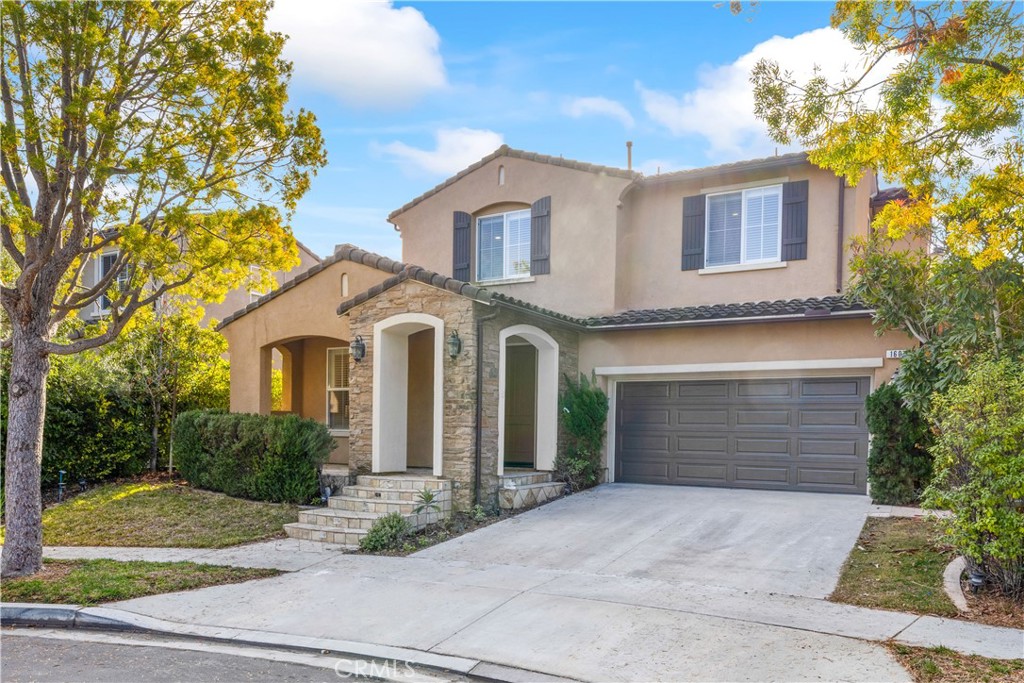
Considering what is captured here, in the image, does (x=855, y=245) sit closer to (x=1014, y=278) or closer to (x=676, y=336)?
(x=1014, y=278)

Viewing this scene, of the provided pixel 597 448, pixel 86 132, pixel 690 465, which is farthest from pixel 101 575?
pixel 690 465

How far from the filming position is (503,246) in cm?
1697

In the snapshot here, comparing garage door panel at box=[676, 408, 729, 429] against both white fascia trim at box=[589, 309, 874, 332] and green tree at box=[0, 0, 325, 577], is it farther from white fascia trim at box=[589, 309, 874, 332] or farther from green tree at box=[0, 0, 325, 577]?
green tree at box=[0, 0, 325, 577]

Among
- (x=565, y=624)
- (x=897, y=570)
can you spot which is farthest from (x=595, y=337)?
(x=565, y=624)

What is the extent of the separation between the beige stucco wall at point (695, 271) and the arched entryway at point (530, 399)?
217cm

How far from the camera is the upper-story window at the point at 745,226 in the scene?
14438 millimetres

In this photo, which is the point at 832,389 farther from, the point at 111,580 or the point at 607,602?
the point at 111,580

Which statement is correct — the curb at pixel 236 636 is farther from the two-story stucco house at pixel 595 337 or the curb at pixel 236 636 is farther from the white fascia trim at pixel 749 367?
the white fascia trim at pixel 749 367

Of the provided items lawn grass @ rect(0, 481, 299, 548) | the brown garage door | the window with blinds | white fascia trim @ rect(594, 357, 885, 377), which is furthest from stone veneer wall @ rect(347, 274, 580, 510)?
the brown garage door

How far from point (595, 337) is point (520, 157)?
461 cm

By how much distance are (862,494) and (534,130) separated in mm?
9354

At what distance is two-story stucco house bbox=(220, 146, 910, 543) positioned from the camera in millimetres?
12141

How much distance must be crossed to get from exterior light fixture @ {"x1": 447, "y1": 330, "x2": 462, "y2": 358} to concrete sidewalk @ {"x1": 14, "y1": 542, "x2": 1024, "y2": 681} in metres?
3.77

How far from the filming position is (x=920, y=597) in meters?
7.33
